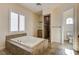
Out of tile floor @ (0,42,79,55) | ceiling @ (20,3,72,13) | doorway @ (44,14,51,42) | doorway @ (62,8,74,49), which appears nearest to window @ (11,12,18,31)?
ceiling @ (20,3,72,13)

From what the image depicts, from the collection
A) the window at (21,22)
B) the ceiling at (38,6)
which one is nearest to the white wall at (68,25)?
the ceiling at (38,6)

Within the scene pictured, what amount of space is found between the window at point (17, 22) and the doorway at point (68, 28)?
0.83 m

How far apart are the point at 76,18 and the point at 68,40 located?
45 centimetres

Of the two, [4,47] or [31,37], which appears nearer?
[4,47]

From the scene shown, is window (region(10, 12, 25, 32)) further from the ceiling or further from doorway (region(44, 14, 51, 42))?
doorway (region(44, 14, 51, 42))

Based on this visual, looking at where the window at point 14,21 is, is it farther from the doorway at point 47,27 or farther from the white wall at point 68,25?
the white wall at point 68,25

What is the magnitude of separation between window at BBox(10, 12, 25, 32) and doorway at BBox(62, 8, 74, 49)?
83cm

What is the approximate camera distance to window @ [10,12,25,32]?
186 cm

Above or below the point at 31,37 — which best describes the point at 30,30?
above

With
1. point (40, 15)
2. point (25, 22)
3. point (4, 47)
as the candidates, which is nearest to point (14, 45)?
point (4, 47)

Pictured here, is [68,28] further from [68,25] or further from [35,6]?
[35,6]
